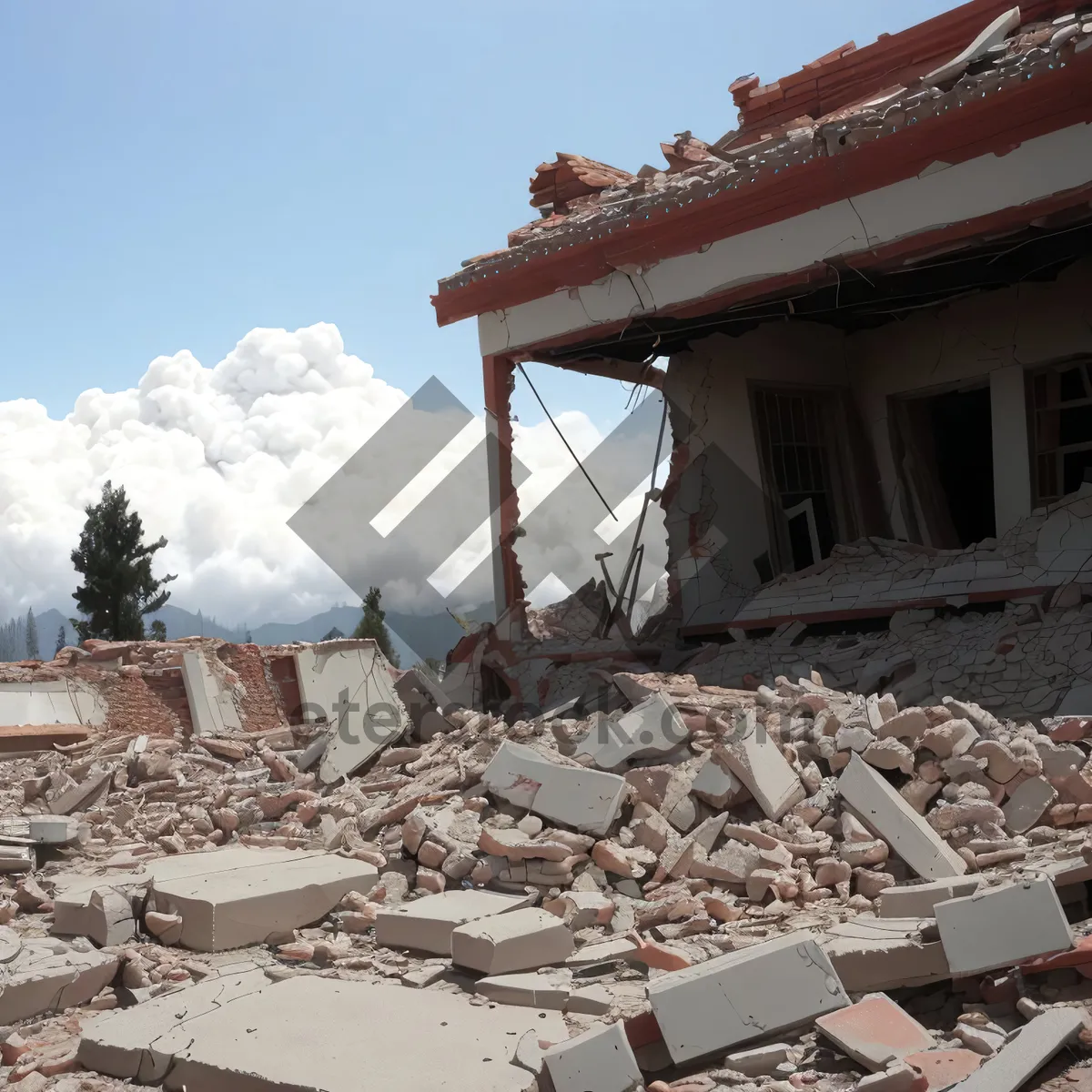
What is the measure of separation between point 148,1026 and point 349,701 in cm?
621

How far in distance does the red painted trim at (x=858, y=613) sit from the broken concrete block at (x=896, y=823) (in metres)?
3.17

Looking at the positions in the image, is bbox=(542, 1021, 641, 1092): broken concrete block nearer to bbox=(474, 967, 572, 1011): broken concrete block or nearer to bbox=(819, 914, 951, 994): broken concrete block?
bbox=(474, 967, 572, 1011): broken concrete block

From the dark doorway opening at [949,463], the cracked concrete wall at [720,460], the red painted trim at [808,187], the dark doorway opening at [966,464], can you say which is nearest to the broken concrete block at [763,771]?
the red painted trim at [808,187]

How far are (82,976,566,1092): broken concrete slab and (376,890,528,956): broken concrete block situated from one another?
463 mm

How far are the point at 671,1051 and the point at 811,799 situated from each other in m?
2.10

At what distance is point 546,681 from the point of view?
344 inches

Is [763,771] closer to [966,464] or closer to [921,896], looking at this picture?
[921,896]

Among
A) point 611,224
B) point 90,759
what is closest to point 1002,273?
point 611,224

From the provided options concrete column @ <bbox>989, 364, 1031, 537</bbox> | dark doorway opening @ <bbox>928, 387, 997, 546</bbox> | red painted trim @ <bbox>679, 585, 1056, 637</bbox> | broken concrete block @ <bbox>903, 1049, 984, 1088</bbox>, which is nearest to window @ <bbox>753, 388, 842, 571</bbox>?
dark doorway opening @ <bbox>928, 387, 997, 546</bbox>

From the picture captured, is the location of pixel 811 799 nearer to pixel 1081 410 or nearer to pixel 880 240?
pixel 880 240

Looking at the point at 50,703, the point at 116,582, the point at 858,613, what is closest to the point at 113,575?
the point at 116,582

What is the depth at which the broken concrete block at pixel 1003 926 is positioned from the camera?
336 centimetres

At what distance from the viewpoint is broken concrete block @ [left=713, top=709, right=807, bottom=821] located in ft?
16.9

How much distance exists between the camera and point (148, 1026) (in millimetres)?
3900
